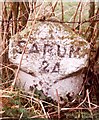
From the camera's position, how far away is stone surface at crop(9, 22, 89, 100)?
2.08 meters

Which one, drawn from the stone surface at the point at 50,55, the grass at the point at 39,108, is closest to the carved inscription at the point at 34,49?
the stone surface at the point at 50,55

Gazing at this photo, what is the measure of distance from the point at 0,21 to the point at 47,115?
21.5 inches

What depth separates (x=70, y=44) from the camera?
2072 millimetres

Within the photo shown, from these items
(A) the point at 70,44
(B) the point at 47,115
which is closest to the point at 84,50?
(A) the point at 70,44

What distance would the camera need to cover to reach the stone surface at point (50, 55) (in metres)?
2.08

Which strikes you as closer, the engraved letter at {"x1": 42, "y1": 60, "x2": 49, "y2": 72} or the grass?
the grass

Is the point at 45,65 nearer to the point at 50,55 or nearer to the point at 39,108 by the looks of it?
the point at 50,55

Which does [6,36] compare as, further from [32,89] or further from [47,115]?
[47,115]

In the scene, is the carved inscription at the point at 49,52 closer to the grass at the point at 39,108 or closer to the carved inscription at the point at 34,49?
the carved inscription at the point at 34,49

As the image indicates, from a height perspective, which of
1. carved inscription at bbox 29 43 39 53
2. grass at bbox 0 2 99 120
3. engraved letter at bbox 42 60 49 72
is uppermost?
carved inscription at bbox 29 43 39 53

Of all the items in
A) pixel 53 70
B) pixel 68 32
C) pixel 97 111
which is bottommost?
pixel 97 111

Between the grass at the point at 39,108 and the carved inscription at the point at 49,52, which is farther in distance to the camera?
the carved inscription at the point at 49,52

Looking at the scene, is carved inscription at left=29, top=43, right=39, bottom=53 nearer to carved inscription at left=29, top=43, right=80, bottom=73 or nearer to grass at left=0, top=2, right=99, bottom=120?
carved inscription at left=29, top=43, right=80, bottom=73

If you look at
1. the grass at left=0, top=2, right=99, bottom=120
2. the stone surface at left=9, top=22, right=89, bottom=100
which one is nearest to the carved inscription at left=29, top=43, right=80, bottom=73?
the stone surface at left=9, top=22, right=89, bottom=100
